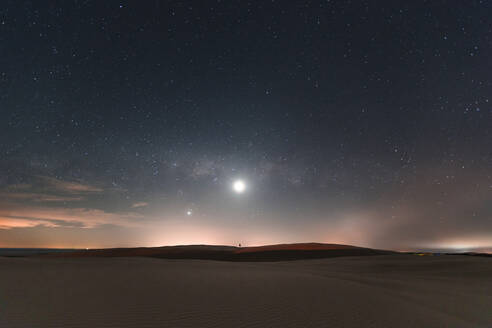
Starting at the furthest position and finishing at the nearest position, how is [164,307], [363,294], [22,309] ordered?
[363,294] < [164,307] < [22,309]

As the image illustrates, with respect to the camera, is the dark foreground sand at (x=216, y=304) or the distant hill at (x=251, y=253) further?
the distant hill at (x=251, y=253)

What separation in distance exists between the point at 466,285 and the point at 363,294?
21.5ft

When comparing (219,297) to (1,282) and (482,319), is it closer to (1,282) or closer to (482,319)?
(482,319)

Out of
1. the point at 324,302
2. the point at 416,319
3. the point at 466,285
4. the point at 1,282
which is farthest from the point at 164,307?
the point at 466,285

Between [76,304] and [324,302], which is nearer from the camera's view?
[76,304]

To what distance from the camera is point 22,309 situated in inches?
239

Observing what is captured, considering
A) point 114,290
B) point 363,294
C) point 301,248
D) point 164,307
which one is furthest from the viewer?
point 301,248

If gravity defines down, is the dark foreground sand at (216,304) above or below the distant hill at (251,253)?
below

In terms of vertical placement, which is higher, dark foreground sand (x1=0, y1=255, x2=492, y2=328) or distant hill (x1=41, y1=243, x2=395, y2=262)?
distant hill (x1=41, y1=243, x2=395, y2=262)

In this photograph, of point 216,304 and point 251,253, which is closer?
point 216,304

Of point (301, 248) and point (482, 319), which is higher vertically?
point (301, 248)

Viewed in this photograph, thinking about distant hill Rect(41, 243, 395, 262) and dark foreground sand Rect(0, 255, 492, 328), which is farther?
distant hill Rect(41, 243, 395, 262)

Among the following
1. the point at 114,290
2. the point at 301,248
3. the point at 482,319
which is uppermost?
the point at 301,248

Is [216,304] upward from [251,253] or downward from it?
downward
